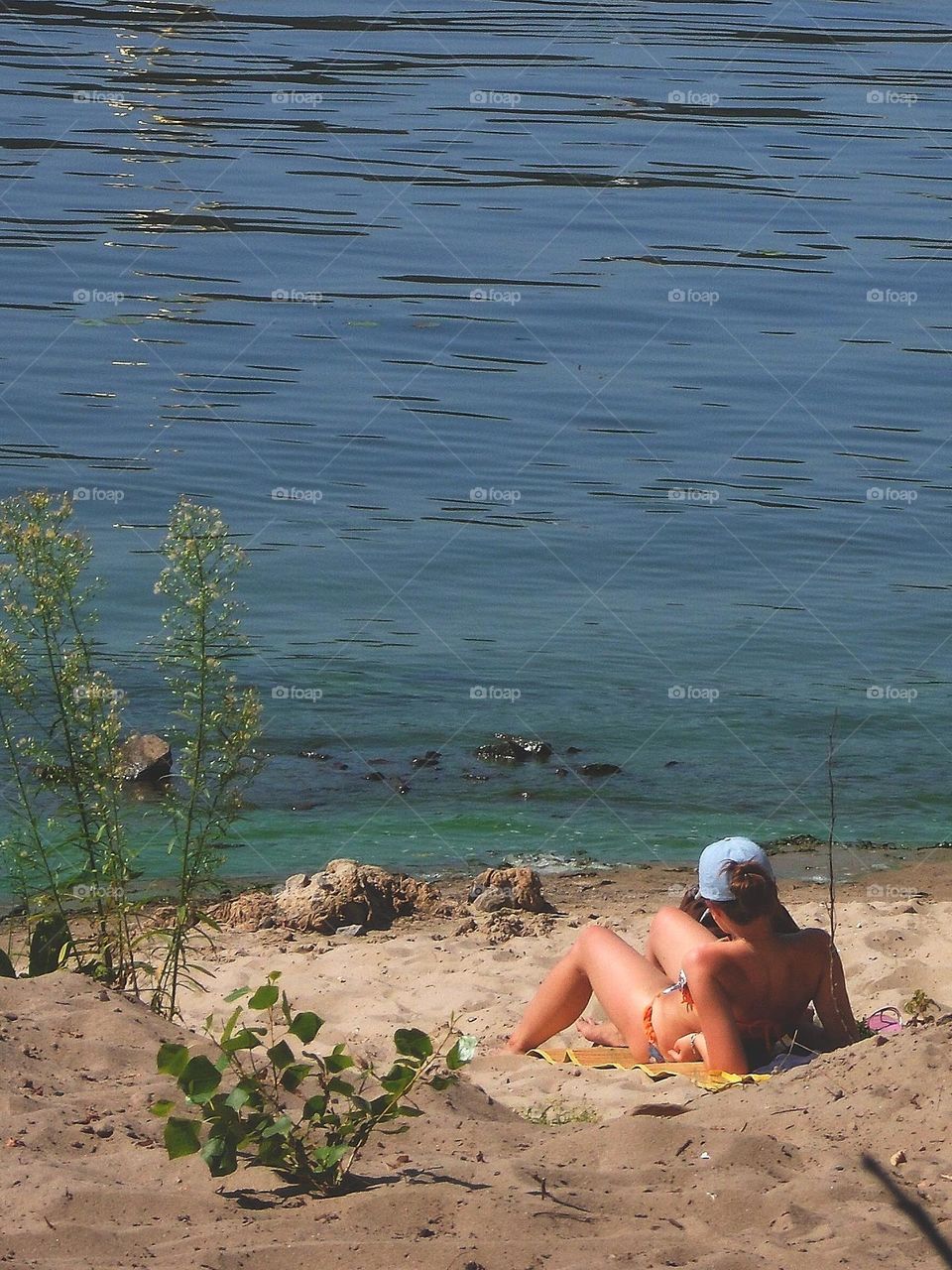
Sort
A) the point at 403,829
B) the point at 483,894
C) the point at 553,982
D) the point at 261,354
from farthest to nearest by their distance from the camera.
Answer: the point at 261,354, the point at 403,829, the point at 483,894, the point at 553,982

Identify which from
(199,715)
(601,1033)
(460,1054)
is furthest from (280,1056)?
(601,1033)

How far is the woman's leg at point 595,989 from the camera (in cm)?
613

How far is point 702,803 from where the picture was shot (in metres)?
9.24

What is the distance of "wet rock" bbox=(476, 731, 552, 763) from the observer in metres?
9.57

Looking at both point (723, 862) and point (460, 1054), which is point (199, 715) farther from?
point (723, 862)

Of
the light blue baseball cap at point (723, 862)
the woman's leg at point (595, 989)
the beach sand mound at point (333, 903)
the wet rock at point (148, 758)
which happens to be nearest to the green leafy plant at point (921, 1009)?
the light blue baseball cap at point (723, 862)

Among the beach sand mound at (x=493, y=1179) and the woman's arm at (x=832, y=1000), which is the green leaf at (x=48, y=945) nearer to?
the beach sand mound at (x=493, y=1179)

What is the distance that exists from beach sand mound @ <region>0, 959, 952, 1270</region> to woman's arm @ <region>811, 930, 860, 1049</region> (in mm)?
819

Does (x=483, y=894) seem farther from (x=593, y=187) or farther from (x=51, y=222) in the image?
(x=593, y=187)

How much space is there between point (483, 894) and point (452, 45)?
26.2 meters

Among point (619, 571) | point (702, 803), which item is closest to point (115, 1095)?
point (702, 803)

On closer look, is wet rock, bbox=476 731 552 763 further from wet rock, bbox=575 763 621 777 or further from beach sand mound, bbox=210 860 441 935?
beach sand mound, bbox=210 860 441 935

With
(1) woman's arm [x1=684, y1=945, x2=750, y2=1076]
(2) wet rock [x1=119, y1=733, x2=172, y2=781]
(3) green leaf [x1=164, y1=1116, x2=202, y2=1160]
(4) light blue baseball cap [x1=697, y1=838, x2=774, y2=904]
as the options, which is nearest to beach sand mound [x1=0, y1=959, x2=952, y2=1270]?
(3) green leaf [x1=164, y1=1116, x2=202, y2=1160]

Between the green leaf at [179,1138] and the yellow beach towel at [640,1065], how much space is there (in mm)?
1811
